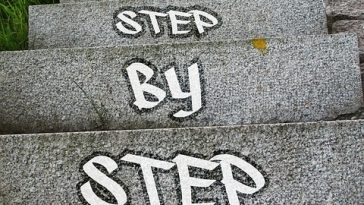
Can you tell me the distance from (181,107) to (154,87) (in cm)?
13

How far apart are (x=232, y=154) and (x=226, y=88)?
1.27 feet

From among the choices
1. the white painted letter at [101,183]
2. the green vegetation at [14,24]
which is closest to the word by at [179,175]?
the white painted letter at [101,183]

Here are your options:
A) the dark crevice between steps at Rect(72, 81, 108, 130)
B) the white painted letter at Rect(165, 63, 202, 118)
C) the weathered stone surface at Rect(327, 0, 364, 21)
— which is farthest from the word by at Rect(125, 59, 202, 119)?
the weathered stone surface at Rect(327, 0, 364, 21)

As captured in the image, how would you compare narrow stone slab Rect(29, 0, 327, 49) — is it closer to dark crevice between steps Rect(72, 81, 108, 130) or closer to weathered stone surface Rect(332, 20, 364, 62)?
weathered stone surface Rect(332, 20, 364, 62)

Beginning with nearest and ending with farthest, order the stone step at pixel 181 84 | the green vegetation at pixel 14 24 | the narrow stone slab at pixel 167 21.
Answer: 1. the stone step at pixel 181 84
2. the narrow stone slab at pixel 167 21
3. the green vegetation at pixel 14 24

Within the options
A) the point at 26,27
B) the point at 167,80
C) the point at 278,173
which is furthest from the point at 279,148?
the point at 26,27

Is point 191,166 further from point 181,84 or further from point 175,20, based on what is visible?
point 175,20

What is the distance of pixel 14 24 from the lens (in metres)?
2.81

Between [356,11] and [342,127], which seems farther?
[356,11]

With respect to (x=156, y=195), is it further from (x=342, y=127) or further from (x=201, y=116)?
(x=342, y=127)

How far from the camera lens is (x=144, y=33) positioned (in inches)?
98.9

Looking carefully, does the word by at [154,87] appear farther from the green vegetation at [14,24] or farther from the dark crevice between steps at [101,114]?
the green vegetation at [14,24]

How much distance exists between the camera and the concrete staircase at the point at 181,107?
1.74m

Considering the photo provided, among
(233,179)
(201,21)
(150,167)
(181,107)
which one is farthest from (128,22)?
(233,179)
